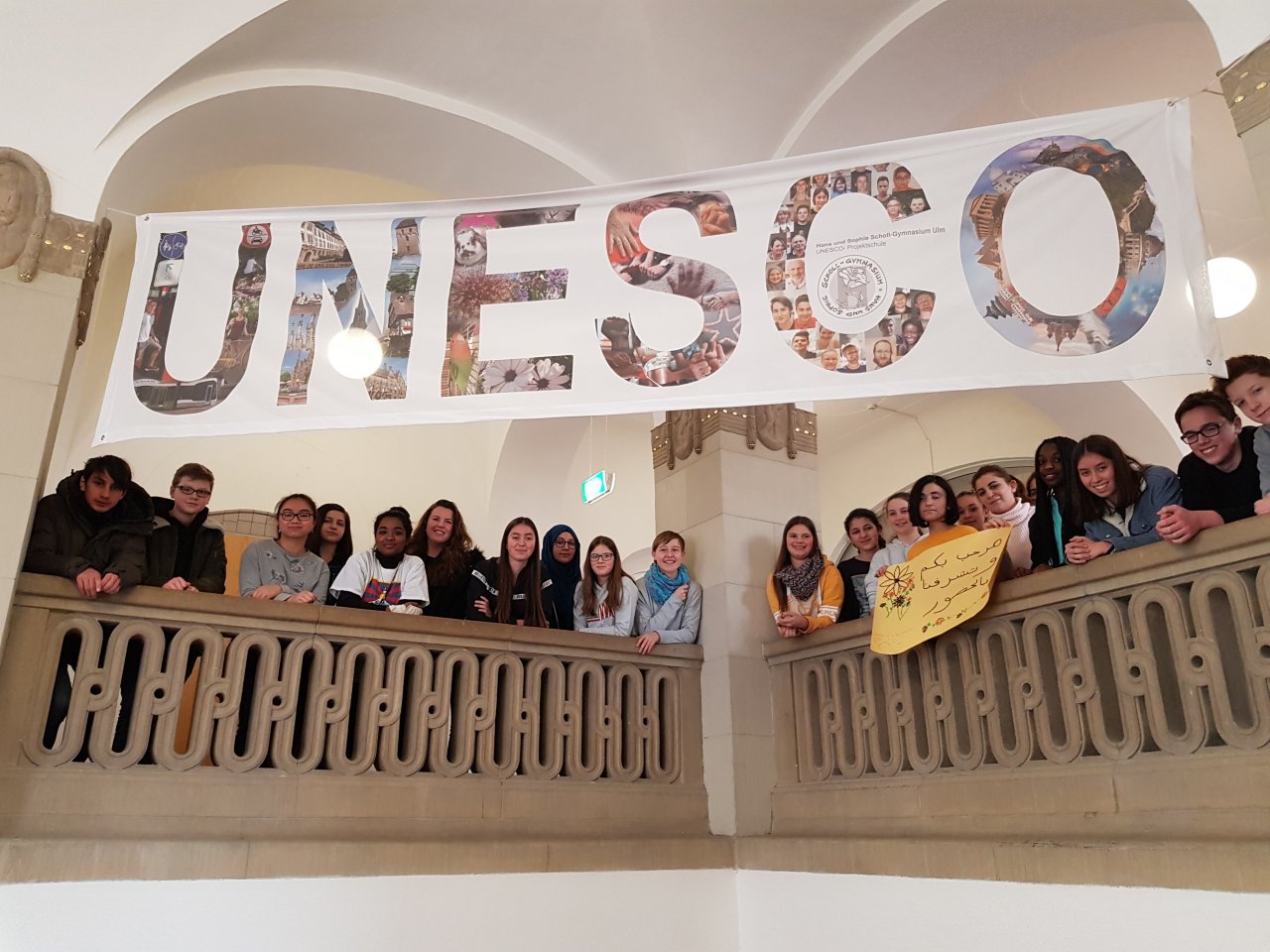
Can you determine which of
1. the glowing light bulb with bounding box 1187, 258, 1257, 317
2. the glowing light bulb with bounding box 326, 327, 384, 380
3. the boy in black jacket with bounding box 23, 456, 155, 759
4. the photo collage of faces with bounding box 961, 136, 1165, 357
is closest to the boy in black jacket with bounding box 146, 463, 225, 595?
the boy in black jacket with bounding box 23, 456, 155, 759

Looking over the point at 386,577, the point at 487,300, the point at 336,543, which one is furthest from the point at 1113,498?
the point at 336,543

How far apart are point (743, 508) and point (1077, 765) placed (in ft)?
8.83

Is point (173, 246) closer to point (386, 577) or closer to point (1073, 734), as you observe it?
point (386, 577)

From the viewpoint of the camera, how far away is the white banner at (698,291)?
4.07 meters

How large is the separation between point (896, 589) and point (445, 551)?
238 cm

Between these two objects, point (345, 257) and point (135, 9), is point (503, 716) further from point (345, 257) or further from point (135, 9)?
point (135, 9)

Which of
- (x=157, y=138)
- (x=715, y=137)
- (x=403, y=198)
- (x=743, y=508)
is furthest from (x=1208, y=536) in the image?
(x=403, y=198)

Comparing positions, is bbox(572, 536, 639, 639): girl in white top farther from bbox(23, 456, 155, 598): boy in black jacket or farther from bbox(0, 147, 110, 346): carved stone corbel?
bbox(0, 147, 110, 346): carved stone corbel

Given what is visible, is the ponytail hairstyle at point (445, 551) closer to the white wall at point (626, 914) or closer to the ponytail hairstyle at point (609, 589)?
the ponytail hairstyle at point (609, 589)

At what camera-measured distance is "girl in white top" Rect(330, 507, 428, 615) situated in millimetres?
5039

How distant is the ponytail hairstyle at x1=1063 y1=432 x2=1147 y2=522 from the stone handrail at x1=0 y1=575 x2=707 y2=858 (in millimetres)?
2500

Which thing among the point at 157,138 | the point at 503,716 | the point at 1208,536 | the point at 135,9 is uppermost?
the point at 135,9

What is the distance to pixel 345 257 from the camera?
4938 millimetres

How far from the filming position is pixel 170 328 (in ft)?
15.5
